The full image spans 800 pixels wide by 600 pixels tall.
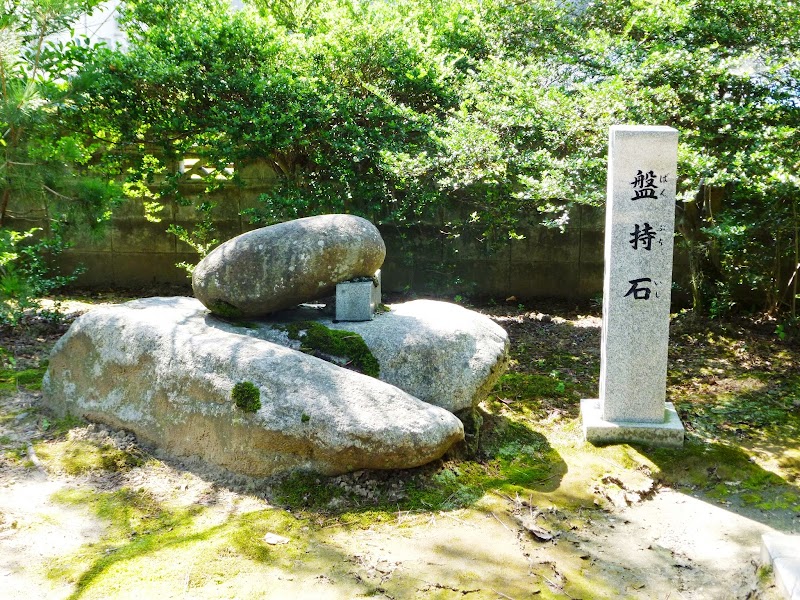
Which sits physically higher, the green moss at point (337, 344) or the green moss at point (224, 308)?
the green moss at point (224, 308)

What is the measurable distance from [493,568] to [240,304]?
275 centimetres

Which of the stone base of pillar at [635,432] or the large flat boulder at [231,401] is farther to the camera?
the stone base of pillar at [635,432]

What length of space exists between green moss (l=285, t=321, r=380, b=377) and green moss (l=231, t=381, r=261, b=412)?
0.84 meters

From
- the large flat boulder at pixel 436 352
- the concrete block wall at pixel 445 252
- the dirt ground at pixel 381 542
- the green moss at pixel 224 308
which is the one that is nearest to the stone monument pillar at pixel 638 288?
the dirt ground at pixel 381 542

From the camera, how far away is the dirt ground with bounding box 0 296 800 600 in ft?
11.1

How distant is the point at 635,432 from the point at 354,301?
2.36 m

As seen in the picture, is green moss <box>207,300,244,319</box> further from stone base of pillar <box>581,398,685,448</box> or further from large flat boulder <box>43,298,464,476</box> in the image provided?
stone base of pillar <box>581,398,685,448</box>

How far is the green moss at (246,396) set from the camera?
429 cm

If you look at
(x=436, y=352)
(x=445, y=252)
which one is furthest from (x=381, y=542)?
(x=445, y=252)

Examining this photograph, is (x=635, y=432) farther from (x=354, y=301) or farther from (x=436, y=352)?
(x=354, y=301)

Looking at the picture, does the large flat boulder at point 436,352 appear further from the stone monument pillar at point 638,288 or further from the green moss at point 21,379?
the green moss at point 21,379

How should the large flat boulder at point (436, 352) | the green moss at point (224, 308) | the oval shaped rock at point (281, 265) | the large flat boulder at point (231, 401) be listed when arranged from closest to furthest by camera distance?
the large flat boulder at point (231, 401) → the large flat boulder at point (436, 352) → the oval shaped rock at point (281, 265) → the green moss at point (224, 308)

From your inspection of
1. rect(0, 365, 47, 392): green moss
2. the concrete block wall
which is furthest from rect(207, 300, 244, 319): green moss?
the concrete block wall

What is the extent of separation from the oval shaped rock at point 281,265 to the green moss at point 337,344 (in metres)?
0.27
